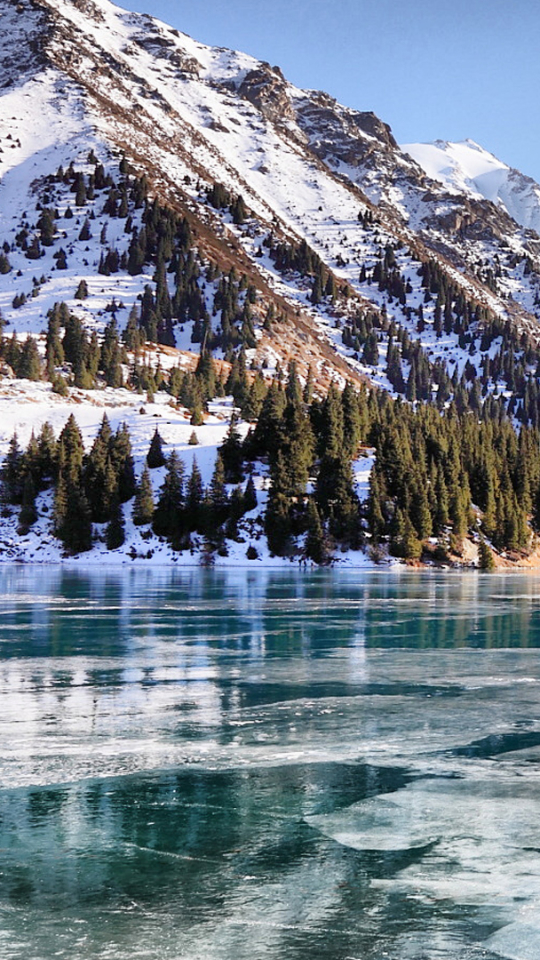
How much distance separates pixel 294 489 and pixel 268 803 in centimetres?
10847

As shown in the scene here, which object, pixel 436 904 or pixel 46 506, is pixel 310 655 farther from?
pixel 46 506

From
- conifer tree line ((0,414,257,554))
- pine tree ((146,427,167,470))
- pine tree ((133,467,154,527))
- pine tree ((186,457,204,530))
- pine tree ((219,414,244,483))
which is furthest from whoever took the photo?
pine tree ((146,427,167,470))

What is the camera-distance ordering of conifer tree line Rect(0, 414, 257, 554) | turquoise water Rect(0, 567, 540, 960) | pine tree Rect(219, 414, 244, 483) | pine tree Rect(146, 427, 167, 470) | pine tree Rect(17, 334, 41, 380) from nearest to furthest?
turquoise water Rect(0, 567, 540, 960)
conifer tree line Rect(0, 414, 257, 554)
pine tree Rect(219, 414, 244, 483)
pine tree Rect(146, 427, 167, 470)
pine tree Rect(17, 334, 41, 380)

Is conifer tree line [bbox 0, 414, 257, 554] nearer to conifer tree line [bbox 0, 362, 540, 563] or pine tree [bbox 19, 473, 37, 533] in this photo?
pine tree [bbox 19, 473, 37, 533]

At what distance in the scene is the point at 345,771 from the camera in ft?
54.9

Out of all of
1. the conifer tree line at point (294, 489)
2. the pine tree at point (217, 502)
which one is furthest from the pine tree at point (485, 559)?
the pine tree at point (217, 502)

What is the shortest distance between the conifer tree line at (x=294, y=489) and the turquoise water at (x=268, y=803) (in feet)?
284

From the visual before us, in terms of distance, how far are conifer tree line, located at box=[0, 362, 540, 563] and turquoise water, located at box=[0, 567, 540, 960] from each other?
86.6 metres

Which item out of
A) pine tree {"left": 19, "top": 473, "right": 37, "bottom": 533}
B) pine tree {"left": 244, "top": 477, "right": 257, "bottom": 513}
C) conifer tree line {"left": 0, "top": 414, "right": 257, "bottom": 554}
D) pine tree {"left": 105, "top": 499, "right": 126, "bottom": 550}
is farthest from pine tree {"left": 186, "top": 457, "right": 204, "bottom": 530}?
pine tree {"left": 19, "top": 473, "right": 37, "bottom": 533}

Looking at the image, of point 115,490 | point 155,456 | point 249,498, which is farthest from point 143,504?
point 249,498

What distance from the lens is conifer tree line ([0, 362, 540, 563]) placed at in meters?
120

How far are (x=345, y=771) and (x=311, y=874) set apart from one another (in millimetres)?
4910

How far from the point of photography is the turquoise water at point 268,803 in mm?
10383

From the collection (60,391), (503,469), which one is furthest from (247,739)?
(60,391)
